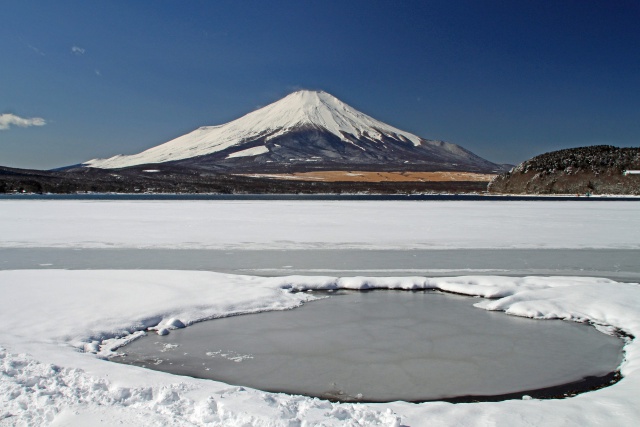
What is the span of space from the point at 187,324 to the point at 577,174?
285 feet

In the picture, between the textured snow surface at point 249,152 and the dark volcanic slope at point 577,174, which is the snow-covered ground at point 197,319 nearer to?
the dark volcanic slope at point 577,174

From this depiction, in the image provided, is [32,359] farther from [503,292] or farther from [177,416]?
[503,292]

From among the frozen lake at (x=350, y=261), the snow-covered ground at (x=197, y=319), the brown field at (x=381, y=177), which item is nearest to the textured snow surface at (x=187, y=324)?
the snow-covered ground at (x=197, y=319)

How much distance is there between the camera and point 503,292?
939 cm

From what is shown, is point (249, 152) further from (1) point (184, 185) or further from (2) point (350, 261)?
(2) point (350, 261)

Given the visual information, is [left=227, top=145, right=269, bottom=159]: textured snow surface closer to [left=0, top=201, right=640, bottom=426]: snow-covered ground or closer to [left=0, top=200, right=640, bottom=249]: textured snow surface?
[left=0, top=200, right=640, bottom=249]: textured snow surface

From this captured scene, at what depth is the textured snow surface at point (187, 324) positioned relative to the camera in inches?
165

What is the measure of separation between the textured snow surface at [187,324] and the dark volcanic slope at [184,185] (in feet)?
294

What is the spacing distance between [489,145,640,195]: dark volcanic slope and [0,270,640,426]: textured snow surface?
75.7 m

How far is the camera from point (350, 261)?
43.3ft

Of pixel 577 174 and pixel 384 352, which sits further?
pixel 577 174

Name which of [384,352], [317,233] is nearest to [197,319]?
[384,352]

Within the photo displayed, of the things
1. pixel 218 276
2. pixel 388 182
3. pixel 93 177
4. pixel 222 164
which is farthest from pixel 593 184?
pixel 222 164

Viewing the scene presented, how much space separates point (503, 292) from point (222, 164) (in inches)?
6813
